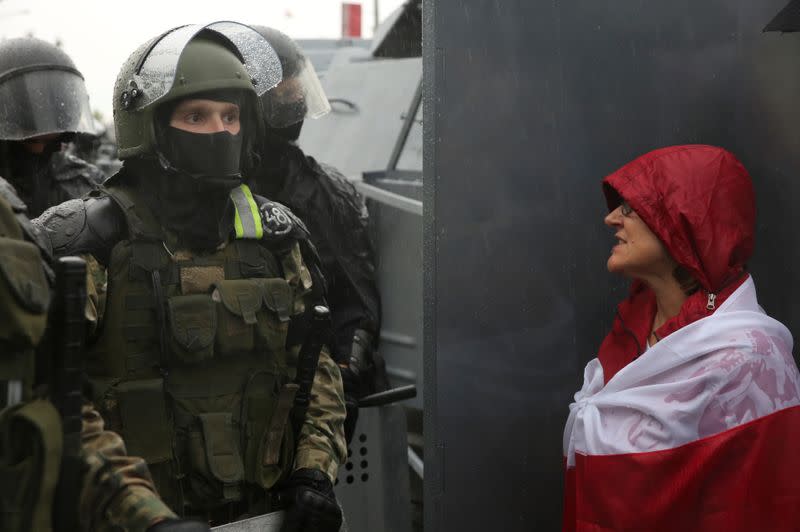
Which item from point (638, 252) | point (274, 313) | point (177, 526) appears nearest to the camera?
point (177, 526)

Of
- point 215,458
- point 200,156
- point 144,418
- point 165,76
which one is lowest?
point 215,458

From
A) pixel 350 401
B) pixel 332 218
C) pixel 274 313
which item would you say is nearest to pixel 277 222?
pixel 274 313

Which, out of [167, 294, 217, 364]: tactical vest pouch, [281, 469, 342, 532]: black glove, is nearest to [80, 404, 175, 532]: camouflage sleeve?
[167, 294, 217, 364]: tactical vest pouch

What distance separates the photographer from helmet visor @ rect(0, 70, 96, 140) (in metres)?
4.27

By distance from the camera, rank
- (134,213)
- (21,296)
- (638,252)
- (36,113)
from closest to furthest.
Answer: (21,296), (134,213), (638,252), (36,113)

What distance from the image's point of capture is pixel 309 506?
8.50 feet

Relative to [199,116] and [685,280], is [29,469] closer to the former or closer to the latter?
[199,116]

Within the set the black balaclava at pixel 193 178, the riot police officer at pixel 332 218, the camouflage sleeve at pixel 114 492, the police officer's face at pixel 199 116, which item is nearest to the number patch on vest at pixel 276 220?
the black balaclava at pixel 193 178

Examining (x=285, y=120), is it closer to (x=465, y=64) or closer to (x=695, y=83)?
(x=465, y=64)

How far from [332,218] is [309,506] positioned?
6.25ft

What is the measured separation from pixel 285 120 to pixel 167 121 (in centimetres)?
172

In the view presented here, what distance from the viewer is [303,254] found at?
116 inches

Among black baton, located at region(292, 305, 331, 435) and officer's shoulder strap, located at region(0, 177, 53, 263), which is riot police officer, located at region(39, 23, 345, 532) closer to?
black baton, located at region(292, 305, 331, 435)

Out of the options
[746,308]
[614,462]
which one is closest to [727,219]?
[746,308]
